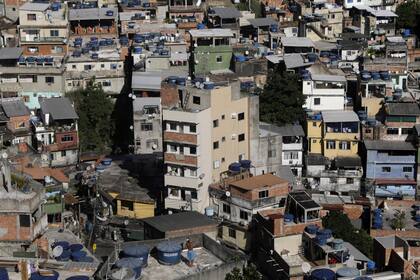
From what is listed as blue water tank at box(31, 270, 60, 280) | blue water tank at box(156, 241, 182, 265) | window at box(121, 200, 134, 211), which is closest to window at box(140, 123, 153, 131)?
window at box(121, 200, 134, 211)

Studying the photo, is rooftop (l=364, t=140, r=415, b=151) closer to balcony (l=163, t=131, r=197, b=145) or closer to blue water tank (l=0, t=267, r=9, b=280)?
balcony (l=163, t=131, r=197, b=145)

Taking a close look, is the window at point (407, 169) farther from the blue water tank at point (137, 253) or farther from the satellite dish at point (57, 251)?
the satellite dish at point (57, 251)

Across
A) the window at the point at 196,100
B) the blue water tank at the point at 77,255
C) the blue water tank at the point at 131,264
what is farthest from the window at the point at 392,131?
the blue water tank at the point at 131,264

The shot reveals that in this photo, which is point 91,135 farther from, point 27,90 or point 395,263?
point 395,263

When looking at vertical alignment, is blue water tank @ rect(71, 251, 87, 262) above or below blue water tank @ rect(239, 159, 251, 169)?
below

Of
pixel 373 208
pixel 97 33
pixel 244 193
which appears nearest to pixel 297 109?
pixel 373 208

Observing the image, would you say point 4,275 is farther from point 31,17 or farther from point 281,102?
point 31,17

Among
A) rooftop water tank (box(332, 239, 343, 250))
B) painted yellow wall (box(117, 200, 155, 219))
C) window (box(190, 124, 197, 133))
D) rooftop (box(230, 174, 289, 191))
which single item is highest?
window (box(190, 124, 197, 133))
